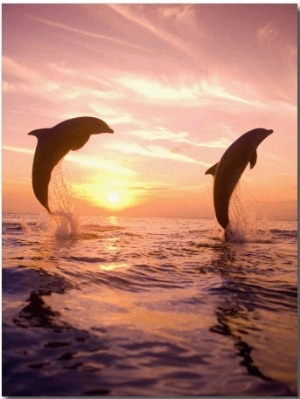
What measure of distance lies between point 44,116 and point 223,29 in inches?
166

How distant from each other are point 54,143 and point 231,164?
4866 mm

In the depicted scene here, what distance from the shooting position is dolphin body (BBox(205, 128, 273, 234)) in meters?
10.9

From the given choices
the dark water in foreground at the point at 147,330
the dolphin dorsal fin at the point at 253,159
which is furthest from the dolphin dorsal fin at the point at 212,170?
the dark water in foreground at the point at 147,330

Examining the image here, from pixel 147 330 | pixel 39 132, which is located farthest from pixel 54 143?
pixel 147 330

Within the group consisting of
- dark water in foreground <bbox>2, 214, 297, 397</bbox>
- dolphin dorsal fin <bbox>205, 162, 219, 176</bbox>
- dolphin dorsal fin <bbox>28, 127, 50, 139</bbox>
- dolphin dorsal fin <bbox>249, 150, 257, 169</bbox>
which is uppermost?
dolphin dorsal fin <bbox>28, 127, 50, 139</bbox>

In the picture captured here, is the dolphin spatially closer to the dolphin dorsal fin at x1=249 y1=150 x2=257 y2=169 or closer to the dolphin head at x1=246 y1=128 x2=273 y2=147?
the dolphin head at x1=246 y1=128 x2=273 y2=147

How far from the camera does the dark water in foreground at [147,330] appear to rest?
3.66 meters

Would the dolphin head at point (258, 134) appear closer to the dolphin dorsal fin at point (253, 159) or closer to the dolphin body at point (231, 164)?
the dolphin body at point (231, 164)

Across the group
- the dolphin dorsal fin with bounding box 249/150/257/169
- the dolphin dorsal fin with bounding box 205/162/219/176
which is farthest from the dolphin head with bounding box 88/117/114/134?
the dolphin dorsal fin with bounding box 249/150/257/169

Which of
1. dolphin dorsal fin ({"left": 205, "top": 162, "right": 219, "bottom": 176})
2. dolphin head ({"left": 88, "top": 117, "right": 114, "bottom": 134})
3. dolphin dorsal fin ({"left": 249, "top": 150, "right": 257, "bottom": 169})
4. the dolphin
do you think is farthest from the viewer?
dolphin dorsal fin ({"left": 205, "top": 162, "right": 219, "bottom": 176})

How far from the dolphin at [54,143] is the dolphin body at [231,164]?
326cm

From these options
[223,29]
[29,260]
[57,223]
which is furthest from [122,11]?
[57,223]

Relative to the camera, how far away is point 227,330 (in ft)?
14.9

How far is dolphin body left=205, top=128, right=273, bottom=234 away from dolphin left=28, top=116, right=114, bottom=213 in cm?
326
